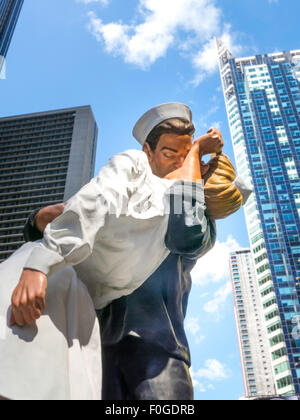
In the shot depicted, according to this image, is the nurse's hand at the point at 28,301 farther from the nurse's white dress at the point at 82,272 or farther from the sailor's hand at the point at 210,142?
the sailor's hand at the point at 210,142

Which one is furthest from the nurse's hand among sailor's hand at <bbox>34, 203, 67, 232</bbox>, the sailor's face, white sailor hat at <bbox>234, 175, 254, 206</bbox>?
white sailor hat at <bbox>234, 175, 254, 206</bbox>

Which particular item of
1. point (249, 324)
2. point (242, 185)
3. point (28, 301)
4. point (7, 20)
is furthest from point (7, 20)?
point (249, 324)

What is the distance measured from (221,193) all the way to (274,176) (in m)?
49.4

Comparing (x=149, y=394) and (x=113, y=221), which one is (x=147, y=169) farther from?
(x=149, y=394)

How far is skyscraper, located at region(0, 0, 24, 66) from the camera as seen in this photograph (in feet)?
130

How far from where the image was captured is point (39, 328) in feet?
4.90

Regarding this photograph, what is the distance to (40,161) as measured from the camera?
54750mm

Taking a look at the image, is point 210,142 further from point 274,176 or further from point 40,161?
point 40,161

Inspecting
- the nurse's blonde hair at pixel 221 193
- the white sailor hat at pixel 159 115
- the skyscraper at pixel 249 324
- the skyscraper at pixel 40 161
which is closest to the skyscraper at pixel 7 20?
the skyscraper at pixel 40 161

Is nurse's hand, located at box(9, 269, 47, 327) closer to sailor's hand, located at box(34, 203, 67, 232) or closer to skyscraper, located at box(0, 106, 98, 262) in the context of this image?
sailor's hand, located at box(34, 203, 67, 232)

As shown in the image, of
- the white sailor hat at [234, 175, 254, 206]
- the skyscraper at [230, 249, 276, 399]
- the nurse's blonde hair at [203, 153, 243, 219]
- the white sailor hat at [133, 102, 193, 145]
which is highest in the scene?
the skyscraper at [230, 249, 276, 399]

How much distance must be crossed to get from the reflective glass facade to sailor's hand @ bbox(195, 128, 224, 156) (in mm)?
43712

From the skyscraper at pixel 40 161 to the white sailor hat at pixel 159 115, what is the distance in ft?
143
